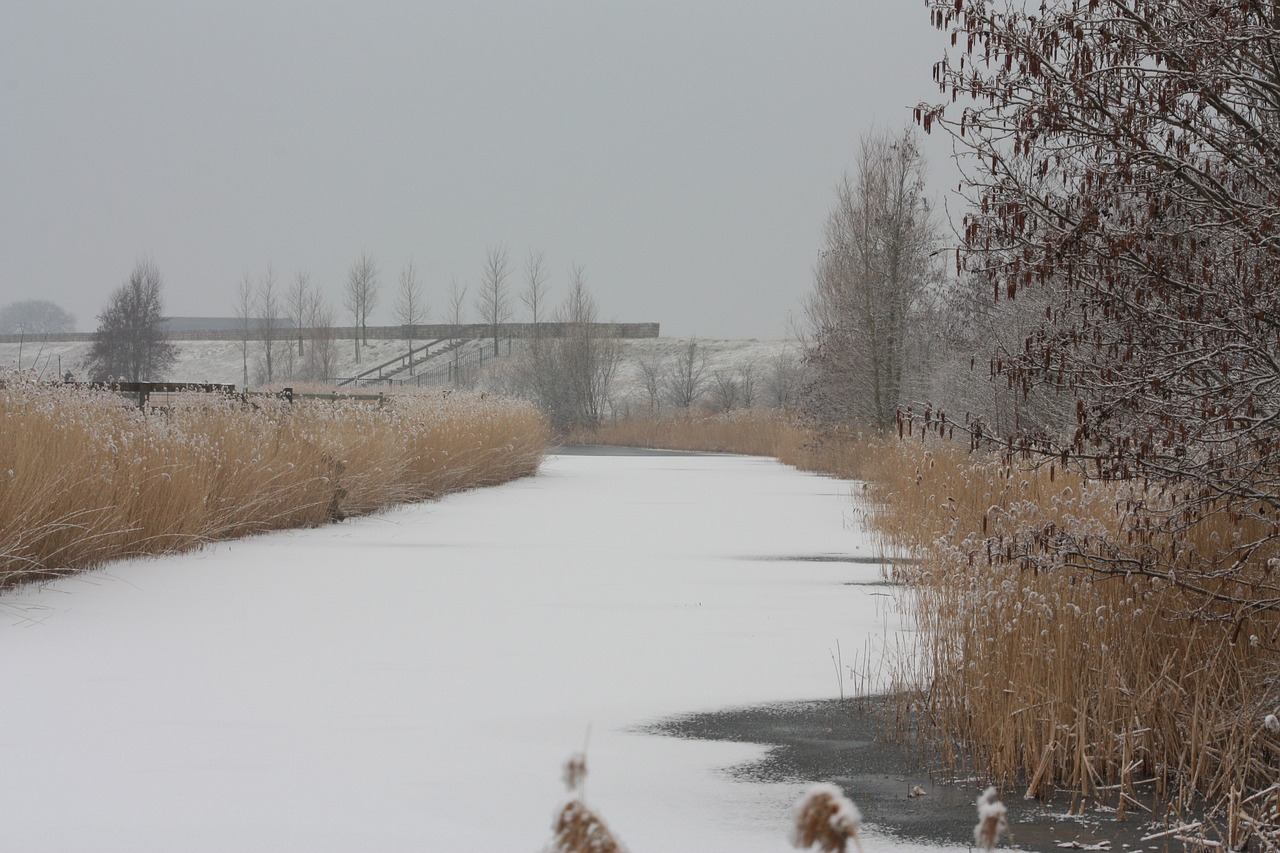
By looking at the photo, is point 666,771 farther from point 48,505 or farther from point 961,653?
point 48,505

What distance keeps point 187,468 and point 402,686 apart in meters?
5.48

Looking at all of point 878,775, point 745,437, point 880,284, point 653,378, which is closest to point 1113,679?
point 878,775

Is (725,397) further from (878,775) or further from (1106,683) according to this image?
(878,775)

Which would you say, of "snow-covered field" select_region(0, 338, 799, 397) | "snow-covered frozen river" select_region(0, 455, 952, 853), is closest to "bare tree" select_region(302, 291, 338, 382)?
"snow-covered field" select_region(0, 338, 799, 397)

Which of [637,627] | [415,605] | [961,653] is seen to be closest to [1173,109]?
[961,653]

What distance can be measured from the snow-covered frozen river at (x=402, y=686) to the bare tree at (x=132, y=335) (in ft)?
129

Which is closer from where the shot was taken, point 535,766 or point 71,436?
point 535,766

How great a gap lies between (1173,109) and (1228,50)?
10.8 inches

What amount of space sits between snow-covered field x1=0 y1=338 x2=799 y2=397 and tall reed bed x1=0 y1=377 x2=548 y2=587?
42715 millimetres

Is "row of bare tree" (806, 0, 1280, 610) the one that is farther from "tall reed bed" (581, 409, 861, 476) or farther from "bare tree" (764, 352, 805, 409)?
"bare tree" (764, 352, 805, 409)

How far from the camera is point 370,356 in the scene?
63.5 metres

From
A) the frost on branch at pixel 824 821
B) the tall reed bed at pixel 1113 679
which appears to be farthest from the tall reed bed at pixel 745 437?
the frost on branch at pixel 824 821

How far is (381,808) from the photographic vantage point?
367 cm

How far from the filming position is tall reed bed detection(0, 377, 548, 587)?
7883 mm
